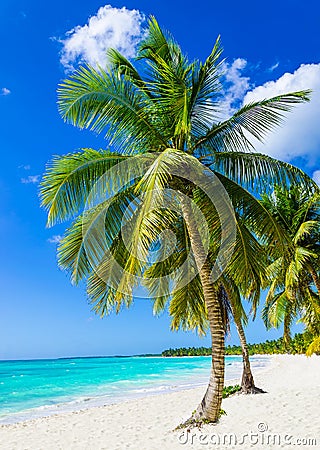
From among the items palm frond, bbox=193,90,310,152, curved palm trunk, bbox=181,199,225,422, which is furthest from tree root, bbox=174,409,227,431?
palm frond, bbox=193,90,310,152

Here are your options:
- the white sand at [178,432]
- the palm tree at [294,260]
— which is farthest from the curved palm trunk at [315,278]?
the white sand at [178,432]

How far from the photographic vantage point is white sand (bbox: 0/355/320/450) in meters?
6.58

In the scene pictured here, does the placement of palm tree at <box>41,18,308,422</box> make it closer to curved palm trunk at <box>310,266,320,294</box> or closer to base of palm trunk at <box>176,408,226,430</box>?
base of palm trunk at <box>176,408,226,430</box>

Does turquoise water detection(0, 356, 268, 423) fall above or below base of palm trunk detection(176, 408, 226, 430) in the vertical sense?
below

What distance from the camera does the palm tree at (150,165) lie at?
22.8 feet

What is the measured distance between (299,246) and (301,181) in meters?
7.55

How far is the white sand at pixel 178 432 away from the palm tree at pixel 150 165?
0.64m

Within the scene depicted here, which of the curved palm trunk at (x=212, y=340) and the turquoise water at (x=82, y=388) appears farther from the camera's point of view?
the turquoise water at (x=82, y=388)

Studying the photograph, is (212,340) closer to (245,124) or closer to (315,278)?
(245,124)

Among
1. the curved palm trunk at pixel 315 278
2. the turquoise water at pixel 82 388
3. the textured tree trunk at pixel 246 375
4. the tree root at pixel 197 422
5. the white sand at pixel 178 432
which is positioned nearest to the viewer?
the white sand at pixel 178 432

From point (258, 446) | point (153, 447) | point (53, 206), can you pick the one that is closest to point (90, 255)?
point (53, 206)

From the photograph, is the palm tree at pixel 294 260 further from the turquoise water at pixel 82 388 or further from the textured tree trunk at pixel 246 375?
the turquoise water at pixel 82 388

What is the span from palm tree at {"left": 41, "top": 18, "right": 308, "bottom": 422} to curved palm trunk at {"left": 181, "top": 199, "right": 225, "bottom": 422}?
16 millimetres

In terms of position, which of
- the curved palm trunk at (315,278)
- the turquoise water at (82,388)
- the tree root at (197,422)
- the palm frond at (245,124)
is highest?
the palm frond at (245,124)
